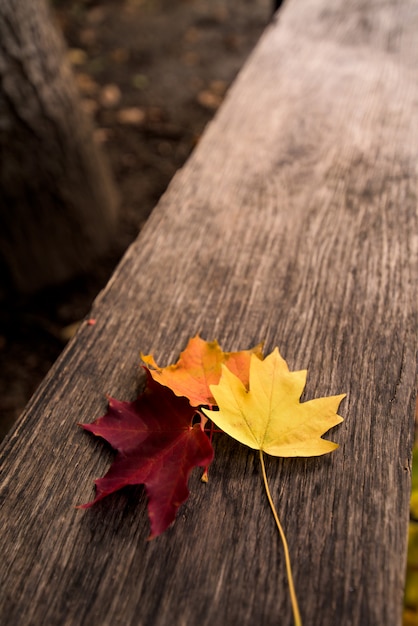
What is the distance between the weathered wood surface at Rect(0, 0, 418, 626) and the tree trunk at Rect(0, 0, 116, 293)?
891mm

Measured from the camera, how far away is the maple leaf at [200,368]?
81 centimetres

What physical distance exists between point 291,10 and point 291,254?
116 centimetres

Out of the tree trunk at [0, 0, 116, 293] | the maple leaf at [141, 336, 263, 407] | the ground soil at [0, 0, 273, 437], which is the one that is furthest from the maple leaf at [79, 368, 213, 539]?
the tree trunk at [0, 0, 116, 293]

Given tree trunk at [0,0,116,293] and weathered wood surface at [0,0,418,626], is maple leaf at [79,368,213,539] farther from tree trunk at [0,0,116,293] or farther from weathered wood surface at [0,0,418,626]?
tree trunk at [0,0,116,293]

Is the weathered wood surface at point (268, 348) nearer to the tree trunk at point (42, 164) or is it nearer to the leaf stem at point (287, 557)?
the leaf stem at point (287, 557)

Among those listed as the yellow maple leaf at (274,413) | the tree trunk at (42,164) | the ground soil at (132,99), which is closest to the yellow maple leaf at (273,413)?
the yellow maple leaf at (274,413)

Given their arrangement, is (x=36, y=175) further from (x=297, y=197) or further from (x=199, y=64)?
(x=199, y=64)

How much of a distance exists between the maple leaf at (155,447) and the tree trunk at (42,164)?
4.84ft

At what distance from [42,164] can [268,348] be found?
1.51 m

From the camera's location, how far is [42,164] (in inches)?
79.5

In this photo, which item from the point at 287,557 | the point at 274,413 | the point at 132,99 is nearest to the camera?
the point at 287,557

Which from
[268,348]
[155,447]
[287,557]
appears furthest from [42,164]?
[287,557]

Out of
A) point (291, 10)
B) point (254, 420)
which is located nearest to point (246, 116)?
point (291, 10)

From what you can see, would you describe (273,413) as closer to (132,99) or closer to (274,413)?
(274,413)
